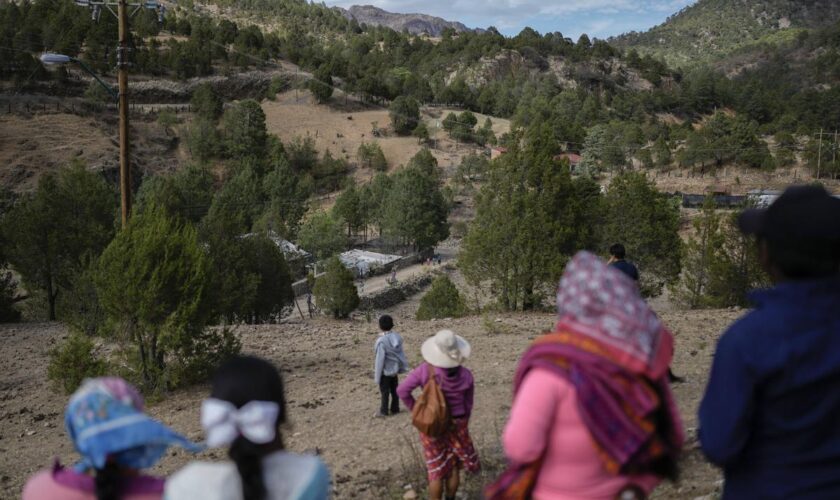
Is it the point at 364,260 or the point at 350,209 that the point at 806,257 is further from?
the point at 350,209

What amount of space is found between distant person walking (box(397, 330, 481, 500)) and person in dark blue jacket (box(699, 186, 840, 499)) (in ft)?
7.30

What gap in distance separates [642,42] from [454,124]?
134632 mm

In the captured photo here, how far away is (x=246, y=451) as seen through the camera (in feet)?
6.61

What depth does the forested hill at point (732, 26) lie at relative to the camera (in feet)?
523

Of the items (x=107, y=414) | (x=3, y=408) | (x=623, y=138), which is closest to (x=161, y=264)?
(x=3, y=408)

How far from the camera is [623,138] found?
63.6 metres

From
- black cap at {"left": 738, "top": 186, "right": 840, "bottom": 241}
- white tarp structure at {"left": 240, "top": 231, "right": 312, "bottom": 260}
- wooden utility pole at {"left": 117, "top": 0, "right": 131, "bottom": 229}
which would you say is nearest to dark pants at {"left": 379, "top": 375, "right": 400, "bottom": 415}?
wooden utility pole at {"left": 117, "top": 0, "right": 131, "bottom": 229}

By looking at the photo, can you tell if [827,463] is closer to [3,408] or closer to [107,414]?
[107,414]

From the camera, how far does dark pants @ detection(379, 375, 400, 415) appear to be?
7.25 metres

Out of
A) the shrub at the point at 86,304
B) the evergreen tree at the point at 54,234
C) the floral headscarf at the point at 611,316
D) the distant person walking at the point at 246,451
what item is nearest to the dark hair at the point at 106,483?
the distant person walking at the point at 246,451

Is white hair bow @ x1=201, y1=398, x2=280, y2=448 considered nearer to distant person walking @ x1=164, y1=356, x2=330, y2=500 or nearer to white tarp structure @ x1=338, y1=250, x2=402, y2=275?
distant person walking @ x1=164, y1=356, x2=330, y2=500

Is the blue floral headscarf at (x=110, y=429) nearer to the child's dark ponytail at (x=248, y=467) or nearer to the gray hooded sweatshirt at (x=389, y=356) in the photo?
the child's dark ponytail at (x=248, y=467)

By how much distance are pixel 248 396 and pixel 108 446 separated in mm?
486

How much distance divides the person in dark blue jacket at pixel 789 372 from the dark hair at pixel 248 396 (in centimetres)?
141
